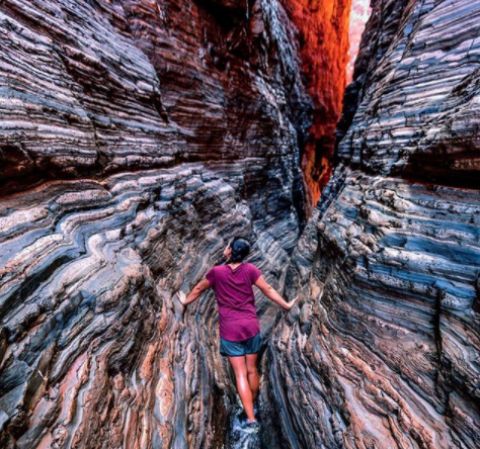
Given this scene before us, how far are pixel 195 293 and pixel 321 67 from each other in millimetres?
17801

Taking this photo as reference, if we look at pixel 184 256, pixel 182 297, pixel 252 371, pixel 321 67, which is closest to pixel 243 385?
pixel 252 371

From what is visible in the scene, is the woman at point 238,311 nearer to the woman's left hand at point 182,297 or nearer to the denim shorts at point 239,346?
the denim shorts at point 239,346

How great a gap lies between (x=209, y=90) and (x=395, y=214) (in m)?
5.82

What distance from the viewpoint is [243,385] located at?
3949mm

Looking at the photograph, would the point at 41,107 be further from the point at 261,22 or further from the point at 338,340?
the point at 261,22

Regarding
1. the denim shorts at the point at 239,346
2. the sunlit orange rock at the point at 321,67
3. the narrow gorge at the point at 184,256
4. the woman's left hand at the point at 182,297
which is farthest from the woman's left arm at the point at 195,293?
the sunlit orange rock at the point at 321,67

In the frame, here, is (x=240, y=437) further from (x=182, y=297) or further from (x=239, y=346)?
(x=182, y=297)

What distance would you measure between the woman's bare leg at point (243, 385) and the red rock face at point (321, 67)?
12.9m

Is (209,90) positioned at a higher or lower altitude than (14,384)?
higher

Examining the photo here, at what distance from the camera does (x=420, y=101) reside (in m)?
4.37

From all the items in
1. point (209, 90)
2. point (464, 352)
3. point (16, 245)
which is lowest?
point (464, 352)

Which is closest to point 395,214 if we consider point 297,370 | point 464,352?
point 464,352

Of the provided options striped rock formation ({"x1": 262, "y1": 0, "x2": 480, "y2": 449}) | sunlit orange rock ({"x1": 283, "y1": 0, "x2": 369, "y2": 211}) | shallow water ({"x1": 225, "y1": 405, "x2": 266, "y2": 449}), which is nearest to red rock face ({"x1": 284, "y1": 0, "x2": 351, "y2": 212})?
sunlit orange rock ({"x1": 283, "y1": 0, "x2": 369, "y2": 211})

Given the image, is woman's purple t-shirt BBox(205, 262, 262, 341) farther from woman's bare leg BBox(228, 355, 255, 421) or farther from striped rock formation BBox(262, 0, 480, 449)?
striped rock formation BBox(262, 0, 480, 449)
